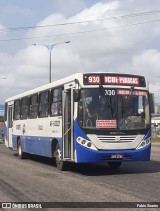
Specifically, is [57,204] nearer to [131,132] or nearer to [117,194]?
[117,194]

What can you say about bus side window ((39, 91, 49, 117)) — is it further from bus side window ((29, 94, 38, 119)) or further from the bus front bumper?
the bus front bumper

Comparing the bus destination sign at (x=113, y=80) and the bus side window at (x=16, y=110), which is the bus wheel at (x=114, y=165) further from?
the bus side window at (x=16, y=110)

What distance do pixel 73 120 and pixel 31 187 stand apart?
124 inches

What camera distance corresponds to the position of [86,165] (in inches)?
691

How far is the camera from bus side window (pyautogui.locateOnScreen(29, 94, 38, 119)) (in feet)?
59.8

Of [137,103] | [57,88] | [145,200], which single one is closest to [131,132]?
[137,103]

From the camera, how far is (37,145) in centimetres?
1814

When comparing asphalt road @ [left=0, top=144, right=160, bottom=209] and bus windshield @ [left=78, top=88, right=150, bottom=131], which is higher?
bus windshield @ [left=78, top=88, right=150, bottom=131]

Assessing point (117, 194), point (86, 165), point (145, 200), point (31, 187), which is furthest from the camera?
point (86, 165)

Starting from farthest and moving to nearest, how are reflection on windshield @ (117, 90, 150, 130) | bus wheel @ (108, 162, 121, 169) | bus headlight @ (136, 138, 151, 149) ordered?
bus wheel @ (108, 162, 121, 169)
bus headlight @ (136, 138, 151, 149)
reflection on windshield @ (117, 90, 150, 130)

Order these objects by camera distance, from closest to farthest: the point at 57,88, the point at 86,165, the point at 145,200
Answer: the point at 145,200 → the point at 57,88 → the point at 86,165

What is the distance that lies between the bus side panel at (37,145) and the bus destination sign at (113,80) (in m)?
2.38

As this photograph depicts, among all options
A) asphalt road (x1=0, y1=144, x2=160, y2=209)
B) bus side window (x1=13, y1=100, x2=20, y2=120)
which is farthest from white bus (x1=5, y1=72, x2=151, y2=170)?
bus side window (x1=13, y1=100, x2=20, y2=120)

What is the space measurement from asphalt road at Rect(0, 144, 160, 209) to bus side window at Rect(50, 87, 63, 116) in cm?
200
